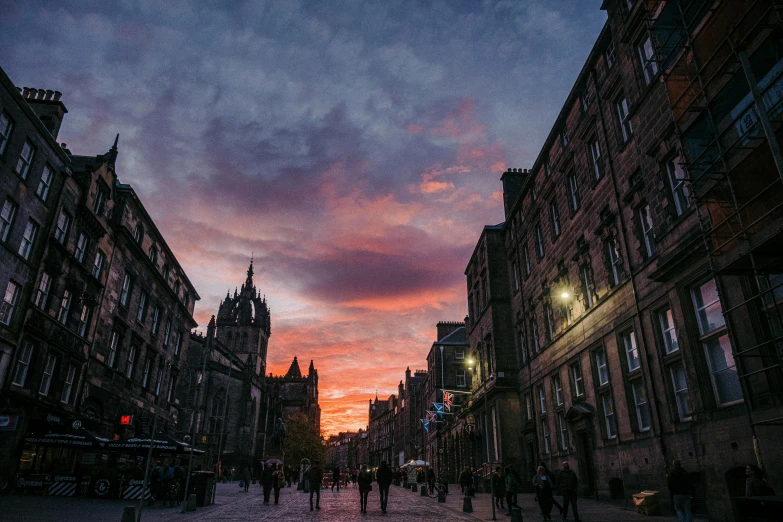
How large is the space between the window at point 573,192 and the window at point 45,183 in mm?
25705

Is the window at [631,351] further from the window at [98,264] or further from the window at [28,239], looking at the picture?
the window at [98,264]

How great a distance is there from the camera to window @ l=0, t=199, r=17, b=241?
799 inches

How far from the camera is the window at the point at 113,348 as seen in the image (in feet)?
99.5

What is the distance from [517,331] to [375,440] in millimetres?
115853

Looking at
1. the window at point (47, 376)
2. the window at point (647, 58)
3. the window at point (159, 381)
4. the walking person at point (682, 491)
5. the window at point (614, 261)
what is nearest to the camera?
the walking person at point (682, 491)

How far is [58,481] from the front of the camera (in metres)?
21.7

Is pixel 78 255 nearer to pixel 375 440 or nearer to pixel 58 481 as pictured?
pixel 58 481

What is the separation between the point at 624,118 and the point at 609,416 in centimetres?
1229

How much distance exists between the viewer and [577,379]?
2364 cm

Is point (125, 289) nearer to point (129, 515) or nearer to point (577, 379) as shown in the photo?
point (129, 515)

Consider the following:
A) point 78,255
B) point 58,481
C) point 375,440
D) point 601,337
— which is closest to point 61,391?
point 58,481

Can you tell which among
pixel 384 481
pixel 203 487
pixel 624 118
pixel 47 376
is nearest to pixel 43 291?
pixel 47 376

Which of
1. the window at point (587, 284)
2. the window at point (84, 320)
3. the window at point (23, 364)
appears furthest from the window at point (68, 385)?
the window at point (587, 284)

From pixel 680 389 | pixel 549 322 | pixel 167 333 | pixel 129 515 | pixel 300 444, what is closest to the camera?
pixel 129 515
